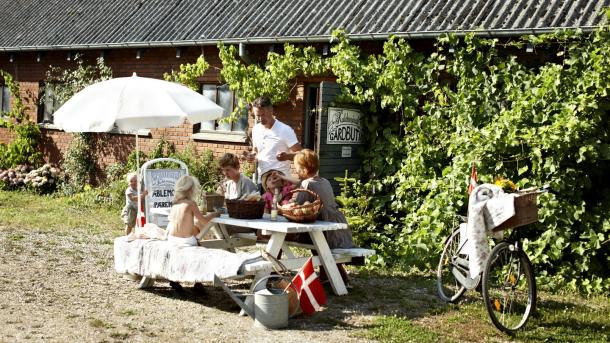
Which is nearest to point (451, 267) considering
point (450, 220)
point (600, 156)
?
point (450, 220)

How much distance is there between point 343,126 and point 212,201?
126 inches

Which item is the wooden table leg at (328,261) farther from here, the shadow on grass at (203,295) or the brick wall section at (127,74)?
the brick wall section at (127,74)

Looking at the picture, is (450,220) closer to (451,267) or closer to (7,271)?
(451,267)

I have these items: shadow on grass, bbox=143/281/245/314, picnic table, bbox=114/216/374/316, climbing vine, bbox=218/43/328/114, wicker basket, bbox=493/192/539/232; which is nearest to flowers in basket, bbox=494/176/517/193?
wicker basket, bbox=493/192/539/232

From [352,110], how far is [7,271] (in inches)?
191

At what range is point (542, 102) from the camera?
8.65 m

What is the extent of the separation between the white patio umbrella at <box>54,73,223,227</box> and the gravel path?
1563mm

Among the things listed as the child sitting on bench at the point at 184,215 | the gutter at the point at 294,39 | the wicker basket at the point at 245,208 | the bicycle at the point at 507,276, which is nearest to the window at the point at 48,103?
the gutter at the point at 294,39

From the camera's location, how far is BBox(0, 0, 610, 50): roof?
9859 mm

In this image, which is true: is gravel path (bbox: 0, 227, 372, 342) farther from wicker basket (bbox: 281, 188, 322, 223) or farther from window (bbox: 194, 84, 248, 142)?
window (bbox: 194, 84, 248, 142)

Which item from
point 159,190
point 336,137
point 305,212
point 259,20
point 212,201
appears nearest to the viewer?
point 305,212

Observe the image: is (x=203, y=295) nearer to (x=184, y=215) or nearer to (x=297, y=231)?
(x=184, y=215)

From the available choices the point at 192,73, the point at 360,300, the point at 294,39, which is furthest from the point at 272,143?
the point at 192,73

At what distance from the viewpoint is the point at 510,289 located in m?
6.79
